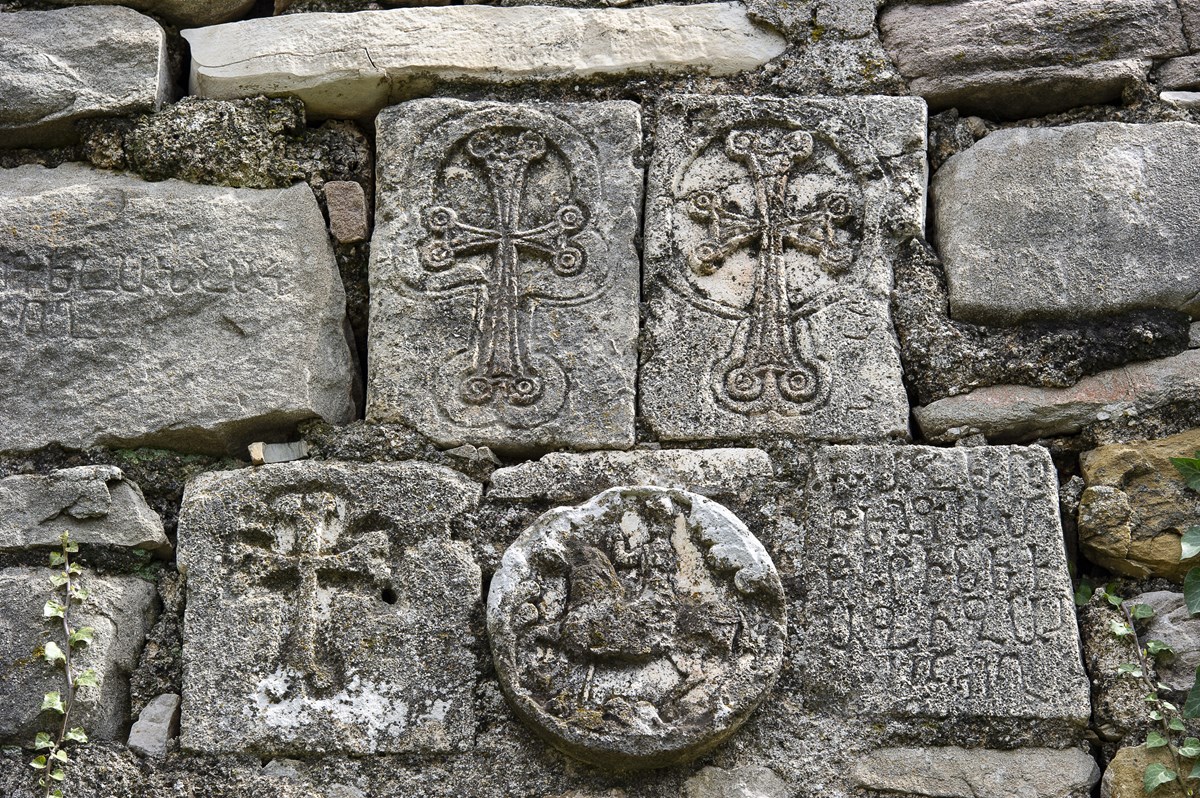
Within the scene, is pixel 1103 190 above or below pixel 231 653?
above

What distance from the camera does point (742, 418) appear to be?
2873 millimetres

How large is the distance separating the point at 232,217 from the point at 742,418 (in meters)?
1.22

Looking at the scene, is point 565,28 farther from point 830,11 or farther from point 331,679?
point 331,679

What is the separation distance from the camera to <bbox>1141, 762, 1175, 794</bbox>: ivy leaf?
253 centimetres

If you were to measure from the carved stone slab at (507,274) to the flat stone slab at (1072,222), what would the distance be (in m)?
0.73

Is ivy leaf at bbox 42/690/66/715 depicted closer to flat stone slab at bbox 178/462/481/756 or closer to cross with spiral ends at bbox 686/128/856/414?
flat stone slab at bbox 178/462/481/756

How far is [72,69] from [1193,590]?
2.67 m

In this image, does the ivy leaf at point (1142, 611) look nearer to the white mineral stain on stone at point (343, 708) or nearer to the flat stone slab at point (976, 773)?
the flat stone slab at point (976, 773)

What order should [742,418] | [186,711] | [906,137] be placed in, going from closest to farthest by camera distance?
[186,711], [742,418], [906,137]

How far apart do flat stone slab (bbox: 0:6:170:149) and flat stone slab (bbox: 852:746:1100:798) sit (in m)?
2.16

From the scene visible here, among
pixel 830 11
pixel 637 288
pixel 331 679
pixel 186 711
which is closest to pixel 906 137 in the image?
pixel 830 11

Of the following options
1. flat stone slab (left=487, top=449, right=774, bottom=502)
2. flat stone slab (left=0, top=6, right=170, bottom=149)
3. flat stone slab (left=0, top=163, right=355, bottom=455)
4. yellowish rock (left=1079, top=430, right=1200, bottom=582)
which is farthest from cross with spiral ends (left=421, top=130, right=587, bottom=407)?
yellowish rock (left=1079, top=430, right=1200, bottom=582)

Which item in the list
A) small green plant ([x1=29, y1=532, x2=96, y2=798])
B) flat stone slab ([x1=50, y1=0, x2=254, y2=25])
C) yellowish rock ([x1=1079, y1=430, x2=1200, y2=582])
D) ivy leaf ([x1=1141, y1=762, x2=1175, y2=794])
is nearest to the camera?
ivy leaf ([x1=1141, y1=762, x2=1175, y2=794])

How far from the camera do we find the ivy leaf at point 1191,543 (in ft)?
8.73
